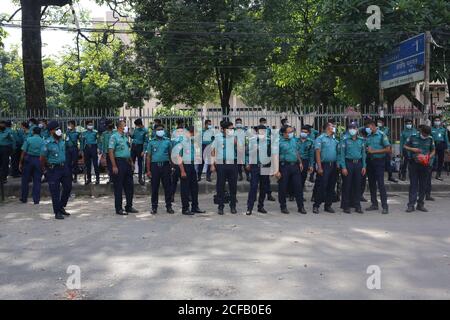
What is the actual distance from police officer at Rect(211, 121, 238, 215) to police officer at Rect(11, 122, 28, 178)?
653 centimetres

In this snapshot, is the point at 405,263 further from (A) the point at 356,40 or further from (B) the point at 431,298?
(A) the point at 356,40

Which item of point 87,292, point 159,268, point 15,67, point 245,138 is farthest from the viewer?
point 15,67

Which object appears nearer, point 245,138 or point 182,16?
point 245,138

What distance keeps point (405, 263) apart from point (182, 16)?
14.8 meters

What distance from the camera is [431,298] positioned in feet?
14.9

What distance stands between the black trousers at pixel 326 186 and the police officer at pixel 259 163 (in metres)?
1.06

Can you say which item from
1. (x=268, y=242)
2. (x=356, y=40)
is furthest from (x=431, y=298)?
(x=356, y=40)

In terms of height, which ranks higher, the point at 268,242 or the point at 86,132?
the point at 86,132

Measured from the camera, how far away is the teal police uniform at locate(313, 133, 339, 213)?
9.68m

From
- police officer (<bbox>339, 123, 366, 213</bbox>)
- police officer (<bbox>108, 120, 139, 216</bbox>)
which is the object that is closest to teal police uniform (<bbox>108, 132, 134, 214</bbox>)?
police officer (<bbox>108, 120, 139, 216</bbox>)

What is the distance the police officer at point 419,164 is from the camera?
31.6ft

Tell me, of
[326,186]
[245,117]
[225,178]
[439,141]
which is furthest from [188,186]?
[439,141]

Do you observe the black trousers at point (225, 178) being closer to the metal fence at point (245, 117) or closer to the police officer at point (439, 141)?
the metal fence at point (245, 117)

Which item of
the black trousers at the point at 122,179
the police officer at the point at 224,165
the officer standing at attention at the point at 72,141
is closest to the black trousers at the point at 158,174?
the black trousers at the point at 122,179
